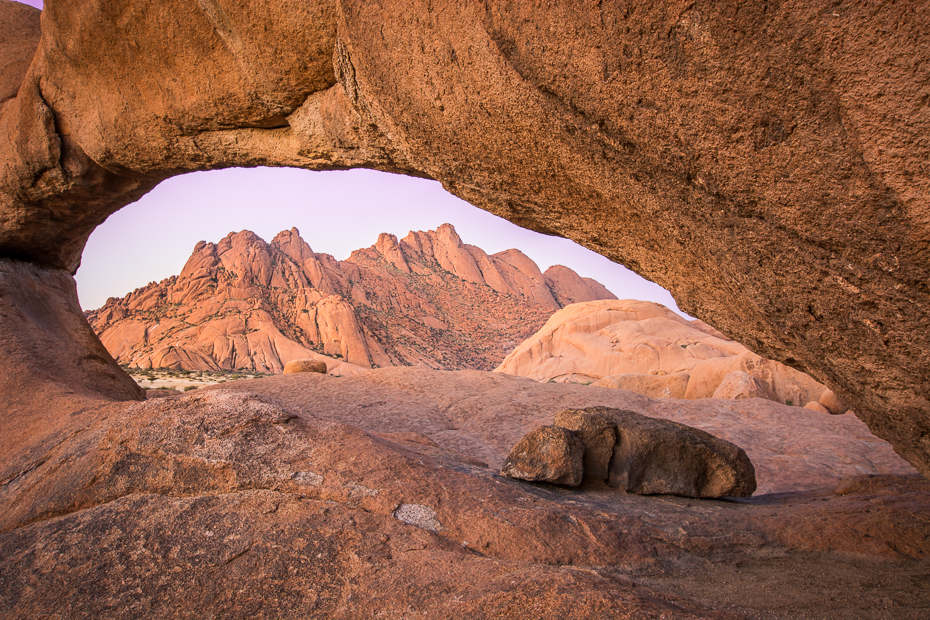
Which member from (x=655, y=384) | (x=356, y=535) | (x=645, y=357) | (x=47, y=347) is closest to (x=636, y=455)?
(x=356, y=535)

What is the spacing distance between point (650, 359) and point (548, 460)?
832 inches

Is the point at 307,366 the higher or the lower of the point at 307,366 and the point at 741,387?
the lower

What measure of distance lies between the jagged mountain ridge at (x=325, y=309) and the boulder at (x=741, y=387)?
34.8m

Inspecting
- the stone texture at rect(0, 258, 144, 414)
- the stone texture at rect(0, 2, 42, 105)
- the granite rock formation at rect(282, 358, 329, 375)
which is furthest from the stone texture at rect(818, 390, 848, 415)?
the stone texture at rect(0, 2, 42, 105)

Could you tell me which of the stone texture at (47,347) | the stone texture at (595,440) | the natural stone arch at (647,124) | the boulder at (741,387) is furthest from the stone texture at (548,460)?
the boulder at (741,387)

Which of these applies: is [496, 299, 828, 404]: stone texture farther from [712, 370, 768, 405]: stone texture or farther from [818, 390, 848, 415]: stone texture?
[818, 390, 848, 415]: stone texture


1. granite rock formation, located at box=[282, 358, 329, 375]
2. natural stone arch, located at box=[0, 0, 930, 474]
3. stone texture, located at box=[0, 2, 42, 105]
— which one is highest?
stone texture, located at box=[0, 2, 42, 105]

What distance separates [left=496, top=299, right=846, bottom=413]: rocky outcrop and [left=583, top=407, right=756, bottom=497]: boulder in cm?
996

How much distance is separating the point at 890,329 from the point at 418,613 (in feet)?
9.49

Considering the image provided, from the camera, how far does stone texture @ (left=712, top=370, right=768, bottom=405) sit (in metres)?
14.5

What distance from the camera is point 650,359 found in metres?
24.5

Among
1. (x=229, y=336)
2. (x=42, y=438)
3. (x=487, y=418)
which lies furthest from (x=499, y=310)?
(x=42, y=438)

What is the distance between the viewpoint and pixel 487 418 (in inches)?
373

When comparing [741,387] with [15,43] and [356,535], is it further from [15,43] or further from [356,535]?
[15,43]
